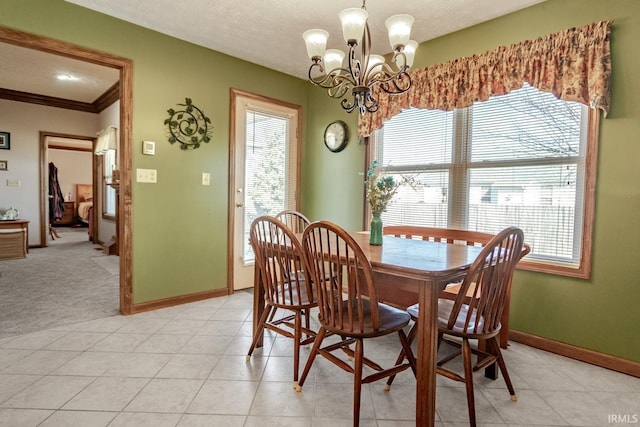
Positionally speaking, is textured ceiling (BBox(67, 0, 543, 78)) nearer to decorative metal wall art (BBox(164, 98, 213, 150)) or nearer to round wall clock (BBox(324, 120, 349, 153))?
decorative metal wall art (BBox(164, 98, 213, 150))

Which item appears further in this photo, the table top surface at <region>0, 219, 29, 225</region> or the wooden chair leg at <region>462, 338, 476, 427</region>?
the table top surface at <region>0, 219, 29, 225</region>

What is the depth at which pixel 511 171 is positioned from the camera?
2.66m

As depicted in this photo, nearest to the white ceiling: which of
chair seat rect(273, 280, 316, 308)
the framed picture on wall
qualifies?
chair seat rect(273, 280, 316, 308)

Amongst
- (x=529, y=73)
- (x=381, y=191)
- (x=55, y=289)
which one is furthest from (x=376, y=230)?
(x=55, y=289)

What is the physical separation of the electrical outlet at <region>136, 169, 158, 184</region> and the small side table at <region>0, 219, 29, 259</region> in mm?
3778

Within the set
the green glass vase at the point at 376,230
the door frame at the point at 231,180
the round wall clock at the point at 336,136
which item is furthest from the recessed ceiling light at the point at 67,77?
the green glass vase at the point at 376,230

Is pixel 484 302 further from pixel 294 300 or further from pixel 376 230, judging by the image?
pixel 294 300

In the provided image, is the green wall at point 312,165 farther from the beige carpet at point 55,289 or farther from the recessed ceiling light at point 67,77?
the recessed ceiling light at point 67,77

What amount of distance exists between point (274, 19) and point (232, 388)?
262 centimetres

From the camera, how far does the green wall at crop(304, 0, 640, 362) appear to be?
2.12 metres

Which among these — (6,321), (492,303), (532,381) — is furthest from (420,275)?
(6,321)

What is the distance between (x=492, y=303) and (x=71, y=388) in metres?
2.18

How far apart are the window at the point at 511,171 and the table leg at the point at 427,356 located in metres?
1.49

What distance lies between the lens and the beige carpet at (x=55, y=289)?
9.28 ft
